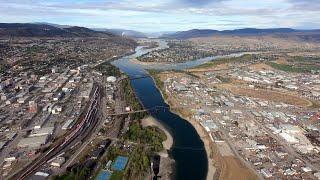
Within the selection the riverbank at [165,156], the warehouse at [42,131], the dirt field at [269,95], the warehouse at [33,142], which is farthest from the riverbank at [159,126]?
the dirt field at [269,95]

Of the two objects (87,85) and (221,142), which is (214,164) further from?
(87,85)

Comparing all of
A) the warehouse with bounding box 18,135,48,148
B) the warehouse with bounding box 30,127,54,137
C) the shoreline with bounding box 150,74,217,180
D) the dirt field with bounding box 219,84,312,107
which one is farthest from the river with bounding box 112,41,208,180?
the dirt field with bounding box 219,84,312,107

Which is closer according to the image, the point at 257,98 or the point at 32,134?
the point at 32,134

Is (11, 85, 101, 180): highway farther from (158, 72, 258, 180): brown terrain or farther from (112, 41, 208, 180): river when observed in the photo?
(158, 72, 258, 180): brown terrain

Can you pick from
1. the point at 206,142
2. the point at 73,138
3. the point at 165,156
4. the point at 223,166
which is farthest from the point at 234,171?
the point at 73,138

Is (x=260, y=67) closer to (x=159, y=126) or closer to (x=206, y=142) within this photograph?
(x=159, y=126)

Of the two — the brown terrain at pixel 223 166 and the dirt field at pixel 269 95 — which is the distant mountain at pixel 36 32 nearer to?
the dirt field at pixel 269 95

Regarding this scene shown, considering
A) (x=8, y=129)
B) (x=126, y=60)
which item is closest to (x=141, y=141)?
(x=8, y=129)
